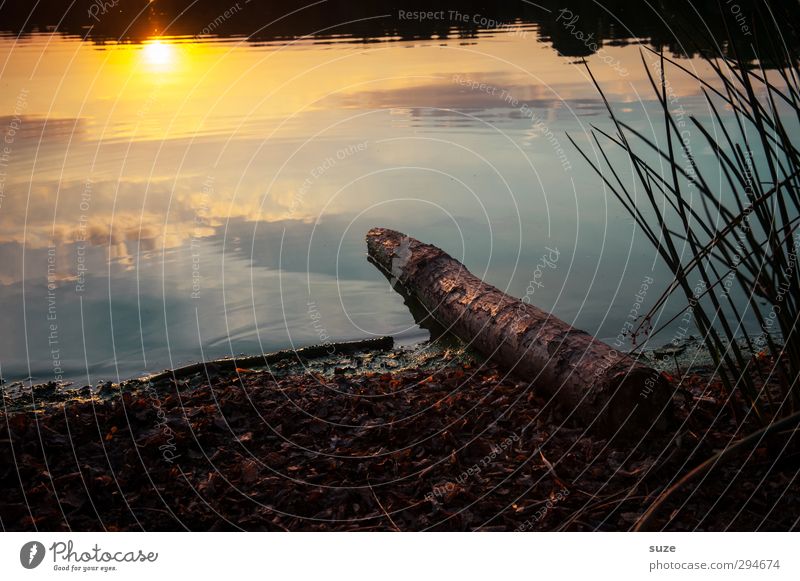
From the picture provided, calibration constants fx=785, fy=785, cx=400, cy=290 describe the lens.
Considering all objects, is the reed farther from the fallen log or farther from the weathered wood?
the weathered wood

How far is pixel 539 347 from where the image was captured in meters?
4.28

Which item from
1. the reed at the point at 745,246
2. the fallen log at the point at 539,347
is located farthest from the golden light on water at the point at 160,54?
the reed at the point at 745,246

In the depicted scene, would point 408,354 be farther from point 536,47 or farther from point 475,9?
point 475,9

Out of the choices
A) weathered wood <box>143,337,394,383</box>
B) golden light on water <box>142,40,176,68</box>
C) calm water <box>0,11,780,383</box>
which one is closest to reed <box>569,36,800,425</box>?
calm water <box>0,11,780,383</box>

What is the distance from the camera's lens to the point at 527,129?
9.56 m

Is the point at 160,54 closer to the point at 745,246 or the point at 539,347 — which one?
the point at 539,347

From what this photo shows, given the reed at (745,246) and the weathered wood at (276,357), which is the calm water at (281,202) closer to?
the weathered wood at (276,357)

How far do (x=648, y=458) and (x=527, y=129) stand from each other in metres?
6.64

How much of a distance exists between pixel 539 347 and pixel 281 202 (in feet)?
13.7

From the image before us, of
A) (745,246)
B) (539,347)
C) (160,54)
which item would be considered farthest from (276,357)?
(160,54)

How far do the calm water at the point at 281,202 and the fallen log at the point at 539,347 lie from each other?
36cm

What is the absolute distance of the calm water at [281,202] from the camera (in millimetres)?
5656

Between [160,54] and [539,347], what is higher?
[160,54]

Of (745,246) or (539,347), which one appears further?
(539,347)
